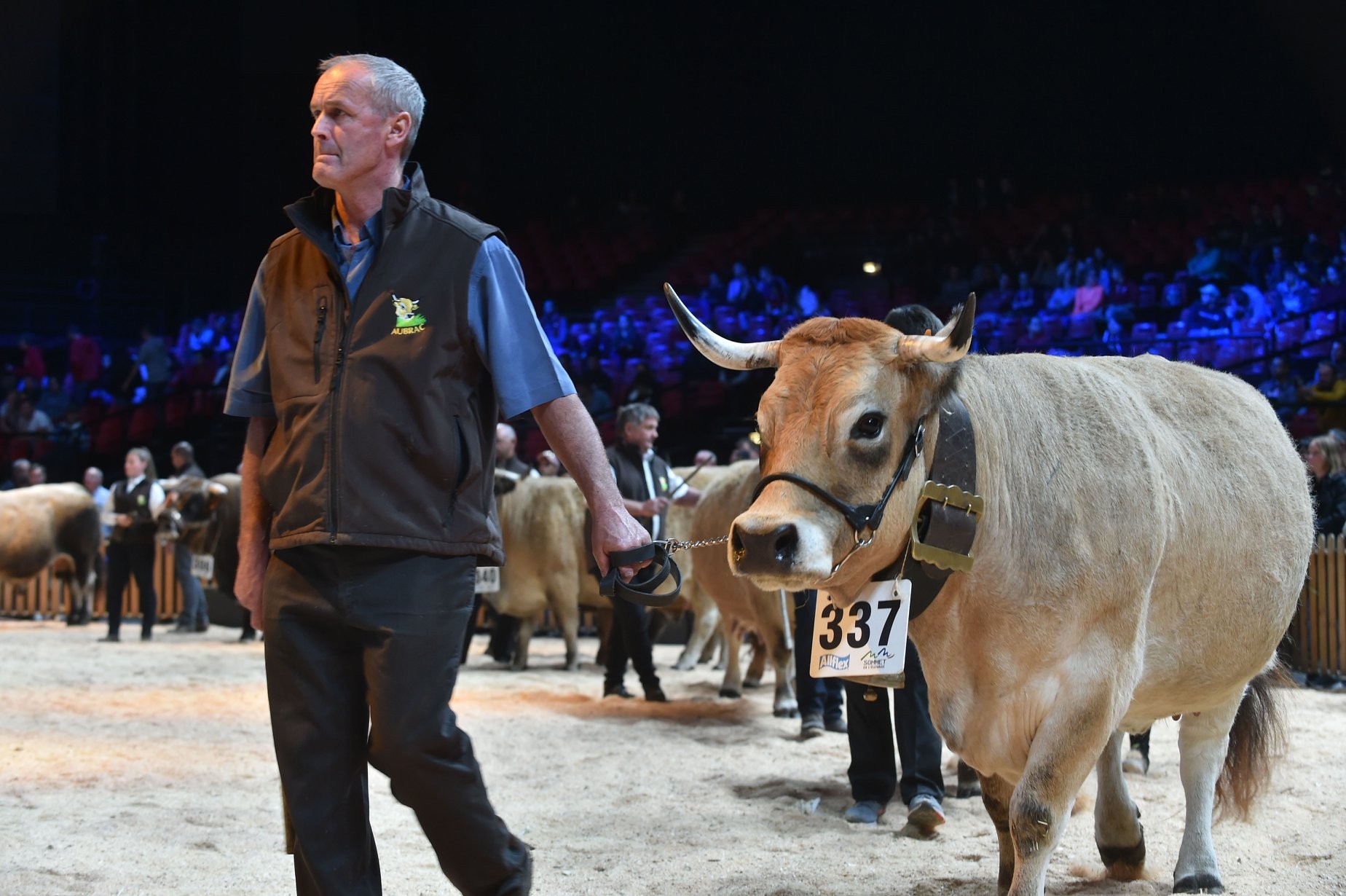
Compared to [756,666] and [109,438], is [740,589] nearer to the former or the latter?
[756,666]

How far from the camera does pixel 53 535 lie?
591 inches

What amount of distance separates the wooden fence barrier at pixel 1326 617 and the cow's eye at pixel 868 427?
7.84 metres

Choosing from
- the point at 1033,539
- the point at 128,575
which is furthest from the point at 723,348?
the point at 128,575

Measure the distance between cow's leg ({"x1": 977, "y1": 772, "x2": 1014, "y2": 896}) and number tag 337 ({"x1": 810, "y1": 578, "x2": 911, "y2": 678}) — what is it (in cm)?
57

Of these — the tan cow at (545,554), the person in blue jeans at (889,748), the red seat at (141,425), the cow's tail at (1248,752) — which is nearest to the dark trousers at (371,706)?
the person in blue jeans at (889,748)

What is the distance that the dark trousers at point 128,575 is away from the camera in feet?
43.9

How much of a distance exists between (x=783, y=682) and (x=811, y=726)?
94cm

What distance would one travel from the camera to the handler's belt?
2670mm

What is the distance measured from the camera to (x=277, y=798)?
18.2 feet

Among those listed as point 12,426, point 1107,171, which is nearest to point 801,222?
point 1107,171

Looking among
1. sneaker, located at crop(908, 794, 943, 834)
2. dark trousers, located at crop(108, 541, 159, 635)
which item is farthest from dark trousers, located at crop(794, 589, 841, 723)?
dark trousers, located at crop(108, 541, 159, 635)

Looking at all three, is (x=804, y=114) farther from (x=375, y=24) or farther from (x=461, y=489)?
(x=461, y=489)

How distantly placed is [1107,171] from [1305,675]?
567 inches

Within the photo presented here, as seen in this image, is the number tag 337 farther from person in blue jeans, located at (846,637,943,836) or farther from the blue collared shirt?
person in blue jeans, located at (846,637,943,836)
